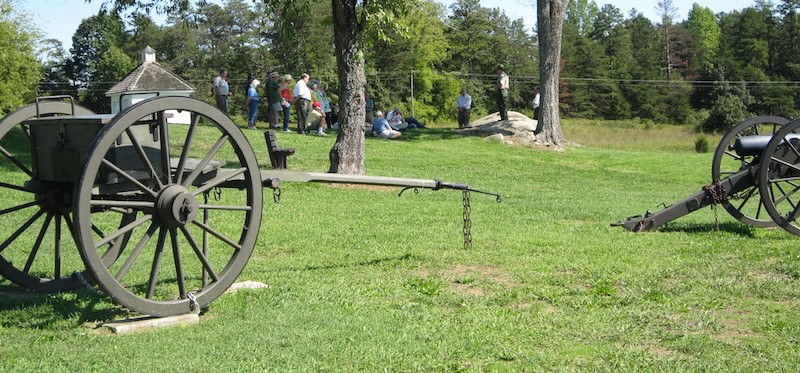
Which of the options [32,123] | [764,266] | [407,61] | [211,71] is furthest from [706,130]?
[32,123]

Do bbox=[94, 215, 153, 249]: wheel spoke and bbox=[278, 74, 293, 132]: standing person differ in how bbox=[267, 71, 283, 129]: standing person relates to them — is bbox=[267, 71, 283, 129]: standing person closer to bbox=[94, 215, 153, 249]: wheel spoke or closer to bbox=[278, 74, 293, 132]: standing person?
bbox=[278, 74, 293, 132]: standing person

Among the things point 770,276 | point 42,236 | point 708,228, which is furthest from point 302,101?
point 42,236

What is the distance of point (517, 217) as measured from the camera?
1381 cm

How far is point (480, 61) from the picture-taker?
230ft

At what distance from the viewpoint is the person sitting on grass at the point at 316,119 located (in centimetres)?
2731

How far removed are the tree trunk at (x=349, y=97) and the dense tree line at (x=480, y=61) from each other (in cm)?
3482

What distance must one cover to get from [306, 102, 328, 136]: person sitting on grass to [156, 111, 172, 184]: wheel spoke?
804 inches

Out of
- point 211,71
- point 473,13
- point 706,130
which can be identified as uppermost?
point 473,13

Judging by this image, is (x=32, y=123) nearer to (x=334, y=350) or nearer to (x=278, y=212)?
(x=334, y=350)

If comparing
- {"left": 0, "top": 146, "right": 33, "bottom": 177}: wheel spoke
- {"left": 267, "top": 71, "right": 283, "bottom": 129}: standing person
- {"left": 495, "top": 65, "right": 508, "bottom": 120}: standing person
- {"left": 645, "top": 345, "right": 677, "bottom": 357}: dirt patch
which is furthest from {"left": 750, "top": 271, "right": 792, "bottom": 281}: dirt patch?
{"left": 495, "top": 65, "right": 508, "bottom": 120}: standing person

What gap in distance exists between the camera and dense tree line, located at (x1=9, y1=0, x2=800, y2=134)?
2320 inches

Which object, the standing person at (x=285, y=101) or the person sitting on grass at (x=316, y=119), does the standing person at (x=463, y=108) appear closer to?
the person sitting on grass at (x=316, y=119)

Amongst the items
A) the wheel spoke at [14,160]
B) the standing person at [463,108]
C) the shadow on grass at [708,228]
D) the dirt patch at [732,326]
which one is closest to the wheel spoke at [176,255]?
the wheel spoke at [14,160]

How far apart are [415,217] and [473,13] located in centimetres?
5857
